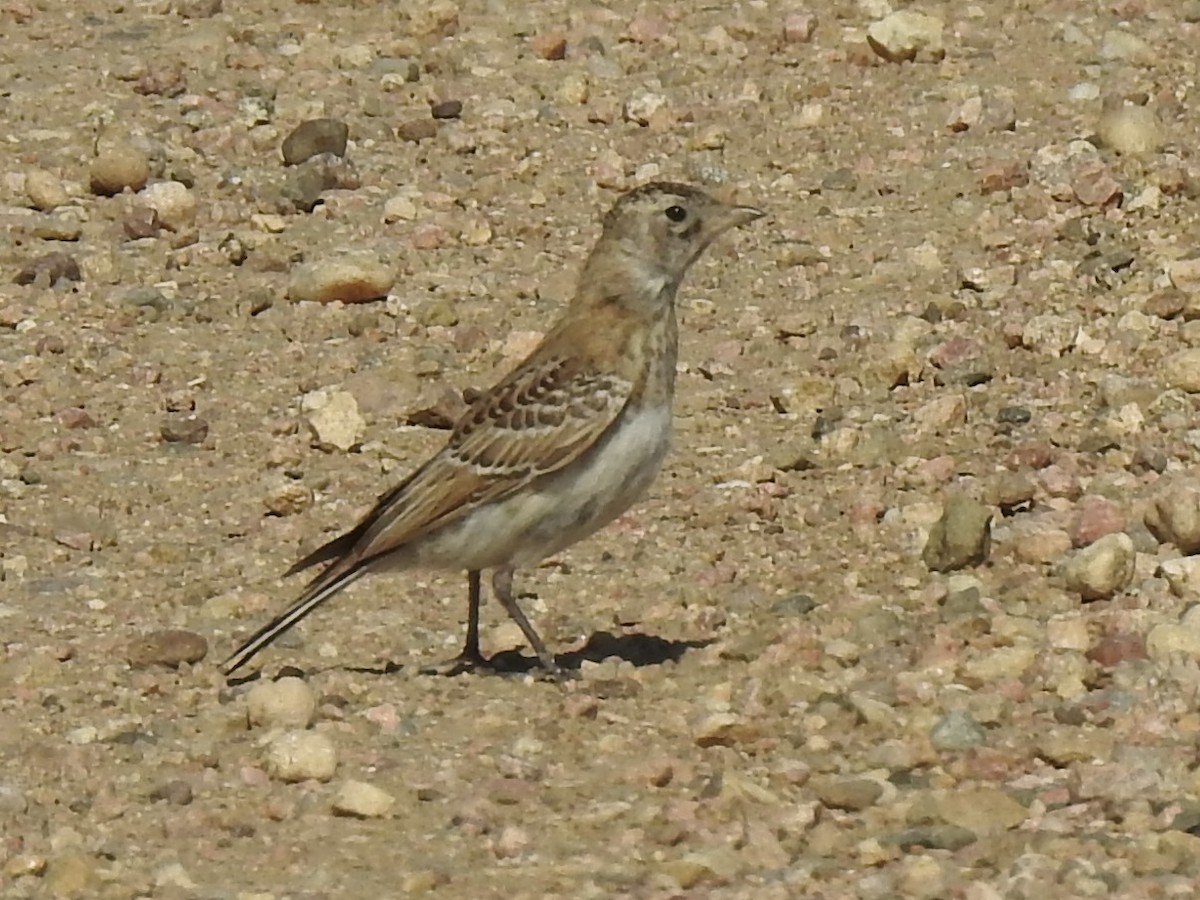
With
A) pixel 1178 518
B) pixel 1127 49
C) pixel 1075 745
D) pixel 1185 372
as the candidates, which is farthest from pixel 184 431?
pixel 1127 49

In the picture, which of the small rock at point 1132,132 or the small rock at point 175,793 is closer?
the small rock at point 175,793

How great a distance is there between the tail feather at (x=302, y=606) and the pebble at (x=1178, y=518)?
98.8 inches

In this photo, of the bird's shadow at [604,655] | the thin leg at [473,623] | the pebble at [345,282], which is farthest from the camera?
the pebble at [345,282]

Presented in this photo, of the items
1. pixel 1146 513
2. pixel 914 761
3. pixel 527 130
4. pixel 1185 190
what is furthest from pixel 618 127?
pixel 914 761

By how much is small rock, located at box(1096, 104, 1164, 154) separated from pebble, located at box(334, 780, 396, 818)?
6.07 metres

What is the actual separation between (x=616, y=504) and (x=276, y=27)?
21.2 ft

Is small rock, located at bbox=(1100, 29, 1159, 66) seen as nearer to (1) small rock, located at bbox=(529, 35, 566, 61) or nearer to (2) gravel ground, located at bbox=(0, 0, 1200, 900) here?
(2) gravel ground, located at bbox=(0, 0, 1200, 900)

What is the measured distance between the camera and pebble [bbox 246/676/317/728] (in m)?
7.60

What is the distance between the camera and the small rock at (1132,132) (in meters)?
11.9

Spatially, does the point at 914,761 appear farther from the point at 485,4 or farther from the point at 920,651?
the point at 485,4

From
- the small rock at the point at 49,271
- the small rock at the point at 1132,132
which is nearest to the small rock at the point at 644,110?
the small rock at the point at 1132,132

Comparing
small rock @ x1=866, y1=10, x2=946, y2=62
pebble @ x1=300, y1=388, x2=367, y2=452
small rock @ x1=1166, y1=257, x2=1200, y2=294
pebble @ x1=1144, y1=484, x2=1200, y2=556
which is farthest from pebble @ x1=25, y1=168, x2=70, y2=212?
pebble @ x1=1144, y1=484, x2=1200, y2=556

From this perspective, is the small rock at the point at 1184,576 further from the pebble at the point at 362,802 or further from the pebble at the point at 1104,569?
the pebble at the point at 362,802

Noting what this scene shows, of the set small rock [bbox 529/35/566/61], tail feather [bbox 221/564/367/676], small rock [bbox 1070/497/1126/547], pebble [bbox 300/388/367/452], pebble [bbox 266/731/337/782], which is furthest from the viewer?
small rock [bbox 529/35/566/61]
